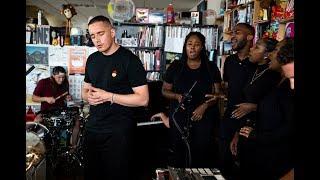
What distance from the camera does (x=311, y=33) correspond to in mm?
598

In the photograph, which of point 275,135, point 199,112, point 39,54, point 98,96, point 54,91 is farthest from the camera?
point 39,54

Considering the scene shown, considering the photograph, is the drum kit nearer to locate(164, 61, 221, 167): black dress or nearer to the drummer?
the drummer

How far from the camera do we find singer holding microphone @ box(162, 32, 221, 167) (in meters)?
2.87

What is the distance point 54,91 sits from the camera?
4434 mm

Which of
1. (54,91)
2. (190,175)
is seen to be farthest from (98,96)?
(54,91)

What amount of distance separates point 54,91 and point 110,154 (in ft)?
8.13

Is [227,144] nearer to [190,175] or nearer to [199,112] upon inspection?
[199,112]

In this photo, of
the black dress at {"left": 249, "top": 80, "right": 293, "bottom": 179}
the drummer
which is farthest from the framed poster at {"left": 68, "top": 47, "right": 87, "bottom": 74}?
the black dress at {"left": 249, "top": 80, "right": 293, "bottom": 179}

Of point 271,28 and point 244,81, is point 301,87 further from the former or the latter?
point 271,28

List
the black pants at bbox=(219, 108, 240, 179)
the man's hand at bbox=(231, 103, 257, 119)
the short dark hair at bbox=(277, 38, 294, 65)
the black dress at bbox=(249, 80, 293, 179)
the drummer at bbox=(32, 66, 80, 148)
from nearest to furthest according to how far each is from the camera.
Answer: the short dark hair at bbox=(277, 38, 294, 65)
the black dress at bbox=(249, 80, 293, 179)
the man's hand at bbox=(231, 103, 257, 119)
the black pants at bbox=(219, 108, 240, 179)
the drummer at bbox=(32, 66, 80, 148)

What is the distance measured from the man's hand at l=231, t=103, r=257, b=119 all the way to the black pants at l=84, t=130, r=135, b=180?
86 cm

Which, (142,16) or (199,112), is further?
(142,16)

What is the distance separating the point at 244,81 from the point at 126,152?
1.14m
